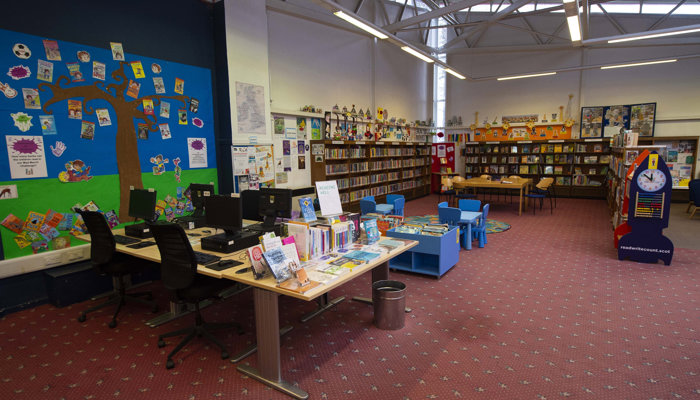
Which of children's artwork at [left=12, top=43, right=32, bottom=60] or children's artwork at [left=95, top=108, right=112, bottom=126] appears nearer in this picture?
children's artwork at [left=12, top=43, right=32, bottom=60]

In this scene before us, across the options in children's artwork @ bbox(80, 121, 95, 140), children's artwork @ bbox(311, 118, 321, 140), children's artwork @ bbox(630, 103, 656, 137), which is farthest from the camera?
children's artwork @ bbox(630, 103, 656, 137)

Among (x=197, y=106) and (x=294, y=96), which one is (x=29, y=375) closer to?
(x=197, y=106)

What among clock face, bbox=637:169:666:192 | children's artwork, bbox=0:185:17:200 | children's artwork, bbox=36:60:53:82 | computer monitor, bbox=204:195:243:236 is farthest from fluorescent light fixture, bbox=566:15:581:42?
children's artwork, bbox=0:185:17:200

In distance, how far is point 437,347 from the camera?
3195 millimetres

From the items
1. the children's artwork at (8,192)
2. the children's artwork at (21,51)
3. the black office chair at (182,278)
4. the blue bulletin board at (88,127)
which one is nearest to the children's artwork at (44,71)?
the blue bulletin board at (88,127)

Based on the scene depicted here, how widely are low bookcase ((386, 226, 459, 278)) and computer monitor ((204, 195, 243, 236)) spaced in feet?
7.39

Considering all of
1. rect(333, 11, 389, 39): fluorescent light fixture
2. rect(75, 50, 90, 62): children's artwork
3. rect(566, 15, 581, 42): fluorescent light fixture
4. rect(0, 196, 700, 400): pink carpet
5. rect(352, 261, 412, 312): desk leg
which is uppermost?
rect(333, 11, 389, 39): fluorescent light fixture

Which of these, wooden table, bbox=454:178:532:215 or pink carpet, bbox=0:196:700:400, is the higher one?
wooden table, bbox=454:178:532:215

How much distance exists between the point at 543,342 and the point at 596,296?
4.97 ft

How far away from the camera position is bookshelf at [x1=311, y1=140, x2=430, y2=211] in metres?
8.56

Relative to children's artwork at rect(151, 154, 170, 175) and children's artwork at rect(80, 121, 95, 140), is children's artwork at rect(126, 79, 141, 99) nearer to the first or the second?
children's artwork at rect(80, 121, 95, 140)

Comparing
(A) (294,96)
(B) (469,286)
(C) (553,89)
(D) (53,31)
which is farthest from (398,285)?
(C) (553,89)

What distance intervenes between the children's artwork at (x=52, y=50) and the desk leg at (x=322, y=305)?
4082mm

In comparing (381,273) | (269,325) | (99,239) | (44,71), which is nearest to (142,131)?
(44,71)
